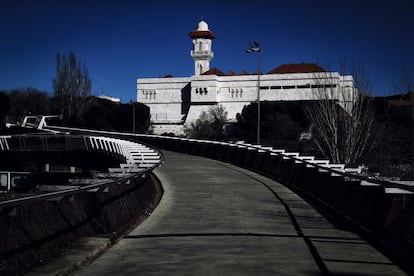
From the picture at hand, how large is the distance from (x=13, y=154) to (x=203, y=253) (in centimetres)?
5278

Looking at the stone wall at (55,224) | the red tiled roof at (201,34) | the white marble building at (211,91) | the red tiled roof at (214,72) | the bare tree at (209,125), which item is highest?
the red tiled roof at (201,34)

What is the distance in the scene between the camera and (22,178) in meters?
49.8

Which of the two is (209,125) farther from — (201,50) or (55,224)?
(55,224)

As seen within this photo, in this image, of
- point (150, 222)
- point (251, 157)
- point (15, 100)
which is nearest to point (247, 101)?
point (15, 100)

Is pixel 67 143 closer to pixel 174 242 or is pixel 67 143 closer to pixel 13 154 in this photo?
pixel 13 154

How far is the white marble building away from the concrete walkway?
116484 millimetres

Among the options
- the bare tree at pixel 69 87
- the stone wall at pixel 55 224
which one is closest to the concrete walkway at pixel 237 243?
the stone wall at pixel 55 224

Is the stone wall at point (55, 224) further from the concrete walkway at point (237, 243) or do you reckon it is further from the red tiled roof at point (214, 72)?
the red tiled roof at point (214, 72)

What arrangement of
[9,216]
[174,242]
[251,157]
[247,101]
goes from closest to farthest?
[9,216] < [174,242] < [251,157] < [247,101]

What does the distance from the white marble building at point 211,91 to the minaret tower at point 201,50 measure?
4.66 m

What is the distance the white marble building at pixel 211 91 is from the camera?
13838cm

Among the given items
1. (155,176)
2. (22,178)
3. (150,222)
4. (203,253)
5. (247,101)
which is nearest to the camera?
(203,253)

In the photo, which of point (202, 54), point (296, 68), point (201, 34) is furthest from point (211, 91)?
point (201, 34)

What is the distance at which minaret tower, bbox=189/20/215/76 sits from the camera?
166 meters
